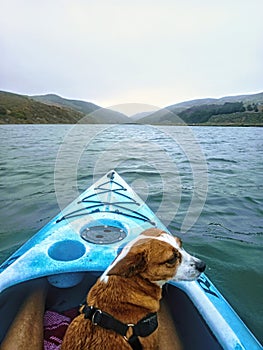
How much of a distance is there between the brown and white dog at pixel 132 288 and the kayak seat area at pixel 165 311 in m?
0.83

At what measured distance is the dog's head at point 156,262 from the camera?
2.28 metres

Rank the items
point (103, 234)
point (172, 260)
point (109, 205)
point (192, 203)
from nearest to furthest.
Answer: point (172, 260)
point (103, 234)
point (109, 205)
point (192, 203)

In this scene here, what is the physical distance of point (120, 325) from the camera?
2.19 m

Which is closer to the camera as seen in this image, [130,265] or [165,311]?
[130,265]

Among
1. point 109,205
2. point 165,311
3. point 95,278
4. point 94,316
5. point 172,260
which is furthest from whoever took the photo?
point 109,205

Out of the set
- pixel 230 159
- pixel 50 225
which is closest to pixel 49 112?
pixel 230 159

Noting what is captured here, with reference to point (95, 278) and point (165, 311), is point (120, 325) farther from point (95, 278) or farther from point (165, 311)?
point (95, 278)

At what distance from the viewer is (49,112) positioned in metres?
144

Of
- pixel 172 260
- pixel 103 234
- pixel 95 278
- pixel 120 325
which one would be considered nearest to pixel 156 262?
pixel 172 260

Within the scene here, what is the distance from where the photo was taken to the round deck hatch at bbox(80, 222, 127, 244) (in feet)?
14.0

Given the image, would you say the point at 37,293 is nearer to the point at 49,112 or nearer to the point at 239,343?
the point at 239,343

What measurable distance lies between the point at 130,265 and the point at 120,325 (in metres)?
0.44

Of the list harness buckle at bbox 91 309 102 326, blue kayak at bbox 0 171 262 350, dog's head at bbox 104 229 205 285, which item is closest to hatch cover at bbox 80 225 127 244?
blue kayak at bbox 0 171 262 350

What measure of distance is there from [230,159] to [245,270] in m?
14.3
